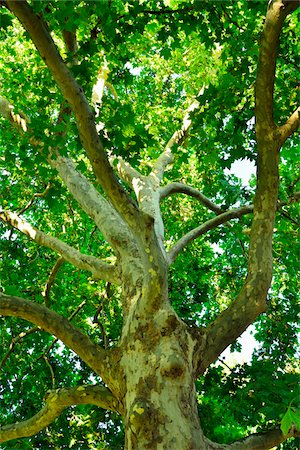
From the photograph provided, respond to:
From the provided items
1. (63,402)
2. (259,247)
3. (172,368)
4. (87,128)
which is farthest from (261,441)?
(87,128)

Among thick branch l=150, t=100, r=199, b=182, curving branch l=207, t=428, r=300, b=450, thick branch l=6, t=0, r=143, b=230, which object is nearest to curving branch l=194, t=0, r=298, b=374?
curving branch l=207, t=428, r=300, b=450

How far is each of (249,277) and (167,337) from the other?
963mm

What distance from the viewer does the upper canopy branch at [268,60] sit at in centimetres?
335

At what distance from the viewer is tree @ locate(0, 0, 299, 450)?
135 inches

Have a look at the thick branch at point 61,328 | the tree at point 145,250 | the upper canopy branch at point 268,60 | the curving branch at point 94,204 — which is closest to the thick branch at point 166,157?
the tree at point 145,250

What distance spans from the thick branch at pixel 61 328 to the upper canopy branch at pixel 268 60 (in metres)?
2.50

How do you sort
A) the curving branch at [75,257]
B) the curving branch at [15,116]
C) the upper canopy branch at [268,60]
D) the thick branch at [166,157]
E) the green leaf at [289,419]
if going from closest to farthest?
1. the green leaf at [289,419]
2. the upper canopy branch at [268,60]
3. the curving branch at [75,257]
4. the curving branch at [15,116]
5. the thick branch at [166,157]

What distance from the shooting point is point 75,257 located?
556 centimetres

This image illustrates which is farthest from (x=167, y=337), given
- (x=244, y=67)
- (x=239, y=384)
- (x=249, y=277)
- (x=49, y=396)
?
(x=244, y=67)

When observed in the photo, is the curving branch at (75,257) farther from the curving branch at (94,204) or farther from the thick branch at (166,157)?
the thick branch at (166,157)

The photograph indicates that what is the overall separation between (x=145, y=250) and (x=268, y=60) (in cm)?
188

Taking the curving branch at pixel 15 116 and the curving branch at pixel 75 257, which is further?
the curving branch at pixel 15 116

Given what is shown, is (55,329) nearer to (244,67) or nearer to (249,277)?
(249,277)

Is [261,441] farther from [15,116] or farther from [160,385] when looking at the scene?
[15,116]
